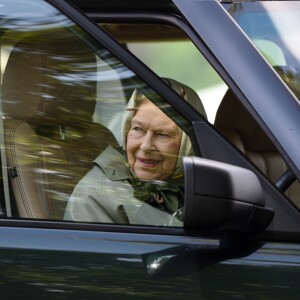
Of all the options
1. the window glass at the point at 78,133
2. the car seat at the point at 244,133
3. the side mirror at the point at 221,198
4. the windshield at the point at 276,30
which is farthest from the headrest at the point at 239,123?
the side mirror at the point at 221,198

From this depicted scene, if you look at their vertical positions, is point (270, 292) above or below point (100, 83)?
below

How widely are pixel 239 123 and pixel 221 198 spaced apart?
105 cm

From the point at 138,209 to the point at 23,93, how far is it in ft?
1.43

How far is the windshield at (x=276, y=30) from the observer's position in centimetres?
249

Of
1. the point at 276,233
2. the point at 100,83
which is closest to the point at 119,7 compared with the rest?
the point at 100,83

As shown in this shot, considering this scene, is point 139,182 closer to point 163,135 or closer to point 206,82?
point 163,135

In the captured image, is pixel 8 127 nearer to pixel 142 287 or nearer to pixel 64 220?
pixel 64 220

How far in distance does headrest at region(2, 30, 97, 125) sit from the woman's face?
13 centimetres

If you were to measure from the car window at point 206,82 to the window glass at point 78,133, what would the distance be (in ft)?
1.09

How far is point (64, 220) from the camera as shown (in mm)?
2426

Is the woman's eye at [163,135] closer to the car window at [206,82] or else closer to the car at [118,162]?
the car at [118,162]

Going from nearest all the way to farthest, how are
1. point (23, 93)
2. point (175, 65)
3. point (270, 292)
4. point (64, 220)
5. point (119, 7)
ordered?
point (270, 292) → point (64, 220) → point (23, 93) → point (119, 7) → point (175, 65)

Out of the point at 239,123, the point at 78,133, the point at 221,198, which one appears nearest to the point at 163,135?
the point at 78,133

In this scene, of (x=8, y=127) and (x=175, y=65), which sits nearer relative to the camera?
(x=8, y=127)
